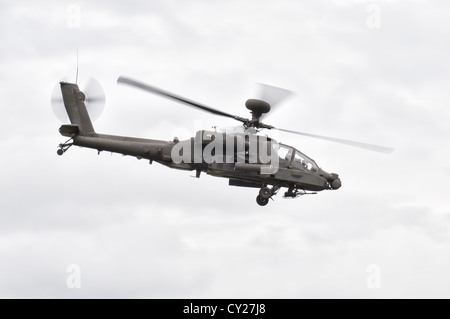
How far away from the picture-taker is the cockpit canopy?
38.8m

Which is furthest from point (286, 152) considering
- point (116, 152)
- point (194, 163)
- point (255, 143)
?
point (116, 152)

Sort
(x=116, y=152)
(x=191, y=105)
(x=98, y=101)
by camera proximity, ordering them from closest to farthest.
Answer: (x=191, y=105) < (x=116, y=152) < (x=98, y=101)

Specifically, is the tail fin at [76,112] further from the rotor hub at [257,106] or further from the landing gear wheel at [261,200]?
the landing gear wheel at [261,200]

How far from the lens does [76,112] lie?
3966 centimetres

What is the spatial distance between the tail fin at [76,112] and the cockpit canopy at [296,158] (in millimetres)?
9909

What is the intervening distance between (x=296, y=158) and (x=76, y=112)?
1198 cm

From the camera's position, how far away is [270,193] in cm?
3825

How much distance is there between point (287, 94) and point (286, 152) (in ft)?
13.6

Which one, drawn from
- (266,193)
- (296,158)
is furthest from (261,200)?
(296,158)

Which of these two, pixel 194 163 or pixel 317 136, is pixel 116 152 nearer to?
pixel 194 163

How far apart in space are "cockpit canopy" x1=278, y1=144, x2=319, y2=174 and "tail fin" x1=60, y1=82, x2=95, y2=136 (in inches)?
390

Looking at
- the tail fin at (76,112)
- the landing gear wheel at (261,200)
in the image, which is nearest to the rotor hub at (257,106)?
the landing gear wheel at (261,200)

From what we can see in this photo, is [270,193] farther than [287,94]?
Yes

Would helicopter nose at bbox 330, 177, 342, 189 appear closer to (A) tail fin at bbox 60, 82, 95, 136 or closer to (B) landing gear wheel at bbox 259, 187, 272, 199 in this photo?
(B) landing gear wheel at bbox 259, 187, 272, 199
